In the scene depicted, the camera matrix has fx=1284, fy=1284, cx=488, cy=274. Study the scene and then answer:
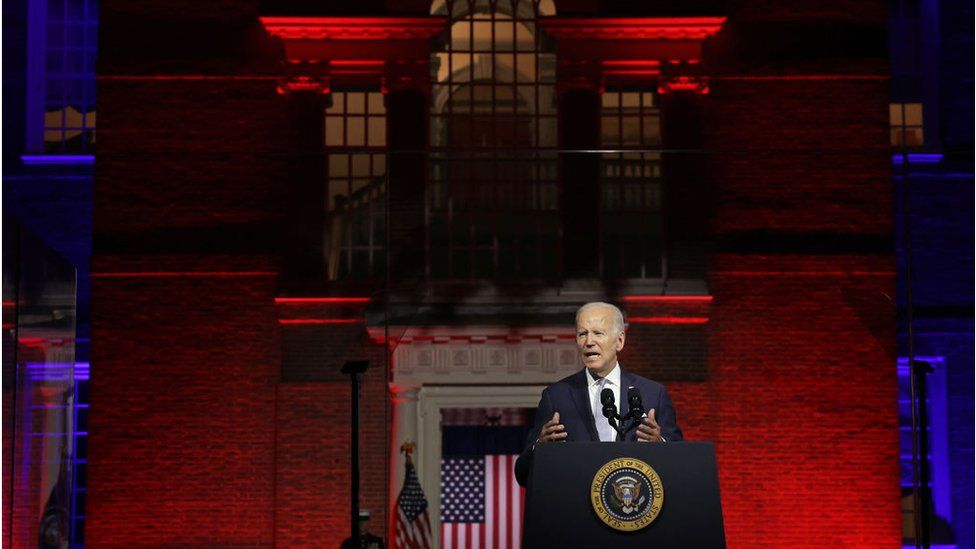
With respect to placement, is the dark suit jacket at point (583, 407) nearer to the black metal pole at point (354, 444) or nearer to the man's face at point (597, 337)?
the man's face at point (597, 337)

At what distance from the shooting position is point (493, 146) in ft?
26.4

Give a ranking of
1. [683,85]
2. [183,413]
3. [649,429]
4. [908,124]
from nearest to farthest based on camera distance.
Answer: [649,429], [183,413], [683,85], [908,124]

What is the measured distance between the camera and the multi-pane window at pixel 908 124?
903cm

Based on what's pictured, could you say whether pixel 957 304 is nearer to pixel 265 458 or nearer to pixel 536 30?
pixel 536 30

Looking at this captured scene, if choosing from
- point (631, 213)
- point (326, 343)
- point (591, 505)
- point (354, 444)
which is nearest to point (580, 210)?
point (631, 213)

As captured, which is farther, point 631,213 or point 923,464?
point 631,213

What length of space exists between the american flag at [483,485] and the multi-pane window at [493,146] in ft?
4.27

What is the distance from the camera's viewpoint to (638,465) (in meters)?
4.05

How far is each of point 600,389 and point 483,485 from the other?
173 inches

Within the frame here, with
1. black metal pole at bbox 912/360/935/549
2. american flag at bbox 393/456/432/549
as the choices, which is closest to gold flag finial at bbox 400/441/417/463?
american flag at bbox 393/456/432/549

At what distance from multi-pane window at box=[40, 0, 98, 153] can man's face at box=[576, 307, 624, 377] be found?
5.44 metres

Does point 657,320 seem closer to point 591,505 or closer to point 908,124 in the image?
point 908,124

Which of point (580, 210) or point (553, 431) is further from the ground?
point (580, 210)

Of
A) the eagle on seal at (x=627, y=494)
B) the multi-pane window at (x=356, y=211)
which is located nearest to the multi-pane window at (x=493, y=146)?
the multi-pane window at (x=356, y=211)
